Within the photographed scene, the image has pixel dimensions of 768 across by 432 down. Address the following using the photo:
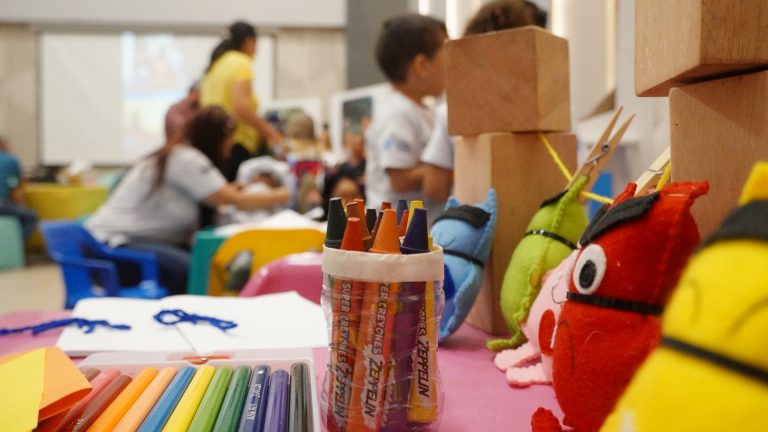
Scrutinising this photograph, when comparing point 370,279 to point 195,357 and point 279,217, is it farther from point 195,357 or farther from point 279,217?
point 279,217

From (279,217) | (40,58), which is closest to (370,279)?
A: (279,217)

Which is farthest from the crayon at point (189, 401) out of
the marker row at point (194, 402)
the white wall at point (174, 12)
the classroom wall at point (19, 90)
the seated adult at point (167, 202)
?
the classroom wall at point (19, 90)

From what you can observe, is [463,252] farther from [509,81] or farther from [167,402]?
[167,402]

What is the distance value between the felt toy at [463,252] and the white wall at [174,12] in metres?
6.11

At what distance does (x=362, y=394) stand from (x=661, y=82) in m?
0.32

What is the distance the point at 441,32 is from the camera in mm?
1626

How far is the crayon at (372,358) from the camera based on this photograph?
438mm

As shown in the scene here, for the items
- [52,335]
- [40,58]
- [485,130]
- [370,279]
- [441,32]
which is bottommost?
[52,335]

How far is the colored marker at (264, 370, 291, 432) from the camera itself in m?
0.43

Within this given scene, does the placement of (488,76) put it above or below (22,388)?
above

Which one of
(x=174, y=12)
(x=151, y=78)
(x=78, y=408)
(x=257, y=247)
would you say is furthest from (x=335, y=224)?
(x=151, y=78)

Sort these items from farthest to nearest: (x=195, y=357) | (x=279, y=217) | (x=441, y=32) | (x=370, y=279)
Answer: (x=279, y=217)
(x=441, y=32)
(x=195, y=357)
(x=370, y=279)

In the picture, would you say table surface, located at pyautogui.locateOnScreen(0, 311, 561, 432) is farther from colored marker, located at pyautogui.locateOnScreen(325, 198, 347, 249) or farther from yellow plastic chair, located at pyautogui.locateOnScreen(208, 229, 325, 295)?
yellow plastic chair, located at pyautogui.locateOnScreen(208, 229, 325, 295)

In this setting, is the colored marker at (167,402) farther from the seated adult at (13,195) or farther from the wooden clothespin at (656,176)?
the seated adult at (13,195)
